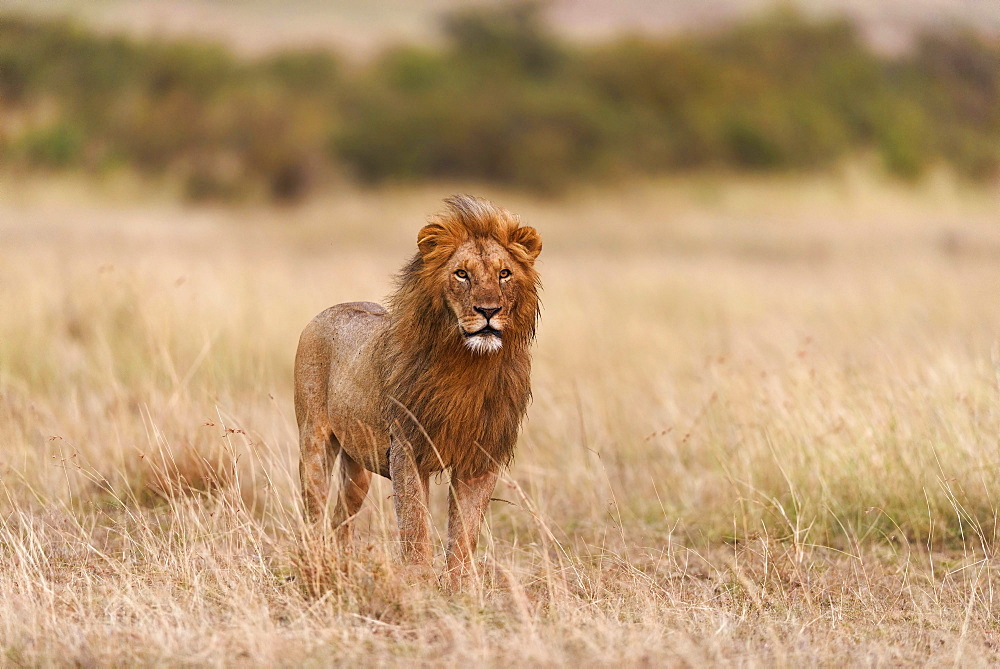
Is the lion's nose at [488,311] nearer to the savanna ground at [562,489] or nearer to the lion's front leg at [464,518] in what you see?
the lion's front leg at [464,518]

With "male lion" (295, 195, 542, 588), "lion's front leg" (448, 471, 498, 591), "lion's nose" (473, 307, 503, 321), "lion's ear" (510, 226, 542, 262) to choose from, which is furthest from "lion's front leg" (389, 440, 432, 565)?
"lion's ear" (510, 226, 542, 262)

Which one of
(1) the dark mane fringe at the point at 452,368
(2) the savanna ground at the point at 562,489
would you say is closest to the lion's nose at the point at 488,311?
(1) the dark mane fringe at the point at 452,368

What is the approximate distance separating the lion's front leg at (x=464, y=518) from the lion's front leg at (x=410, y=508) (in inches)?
5.5

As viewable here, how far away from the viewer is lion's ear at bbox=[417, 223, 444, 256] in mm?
4047

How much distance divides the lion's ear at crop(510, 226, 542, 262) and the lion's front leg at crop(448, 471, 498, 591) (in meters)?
0.85

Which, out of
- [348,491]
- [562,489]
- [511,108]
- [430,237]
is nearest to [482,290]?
[430,237]

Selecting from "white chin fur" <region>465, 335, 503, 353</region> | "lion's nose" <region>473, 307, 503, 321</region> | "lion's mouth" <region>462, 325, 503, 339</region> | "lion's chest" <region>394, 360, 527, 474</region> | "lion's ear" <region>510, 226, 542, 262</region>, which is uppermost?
"lion's ear" <region>510, 226, 542, 262</region>

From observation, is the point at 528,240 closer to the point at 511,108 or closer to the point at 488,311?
the point at 488,311

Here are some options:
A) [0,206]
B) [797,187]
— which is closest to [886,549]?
[0,206]

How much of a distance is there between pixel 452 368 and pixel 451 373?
19mm

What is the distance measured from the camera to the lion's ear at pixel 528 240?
4.14 meters

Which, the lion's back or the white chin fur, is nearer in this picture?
the white chin fur

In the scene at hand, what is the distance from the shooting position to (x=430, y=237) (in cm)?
406

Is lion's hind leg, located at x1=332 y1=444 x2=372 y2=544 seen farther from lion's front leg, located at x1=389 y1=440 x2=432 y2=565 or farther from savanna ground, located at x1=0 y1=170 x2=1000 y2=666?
lion's front leg, located at x1=389 y1=440 x2=432 y2=565
